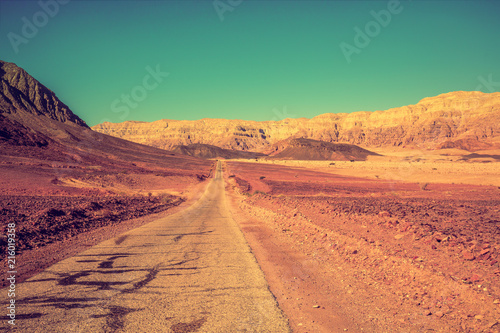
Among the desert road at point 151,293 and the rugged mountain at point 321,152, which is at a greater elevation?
the rugged mountain at point 321,152

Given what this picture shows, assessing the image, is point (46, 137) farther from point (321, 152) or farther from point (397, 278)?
point (321, 152)

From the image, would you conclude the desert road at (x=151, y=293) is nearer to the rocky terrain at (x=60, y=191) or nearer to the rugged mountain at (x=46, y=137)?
the rocky terrain at (x=60, y=191)

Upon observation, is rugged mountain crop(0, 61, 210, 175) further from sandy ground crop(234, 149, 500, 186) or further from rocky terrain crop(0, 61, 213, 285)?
sandy ground crop(234, 149, 500, 186)

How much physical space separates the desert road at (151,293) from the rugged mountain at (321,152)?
142794 millimetres

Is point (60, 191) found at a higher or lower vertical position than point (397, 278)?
higher

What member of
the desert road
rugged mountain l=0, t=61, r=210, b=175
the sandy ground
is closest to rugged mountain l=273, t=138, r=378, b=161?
the sandy ground

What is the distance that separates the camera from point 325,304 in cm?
583

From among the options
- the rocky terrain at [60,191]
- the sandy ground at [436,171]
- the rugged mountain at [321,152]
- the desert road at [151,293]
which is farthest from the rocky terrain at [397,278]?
the rugged mountain at [321,152]

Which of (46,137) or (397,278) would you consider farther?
(46,137)

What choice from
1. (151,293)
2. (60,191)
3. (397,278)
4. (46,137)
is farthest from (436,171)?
(46,137)

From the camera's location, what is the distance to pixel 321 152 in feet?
497

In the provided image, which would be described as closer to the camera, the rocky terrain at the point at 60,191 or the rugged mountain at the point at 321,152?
the rocky terrain at the point at 60,191

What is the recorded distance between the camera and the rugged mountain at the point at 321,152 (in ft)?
480

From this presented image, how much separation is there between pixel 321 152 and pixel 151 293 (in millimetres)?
151380
